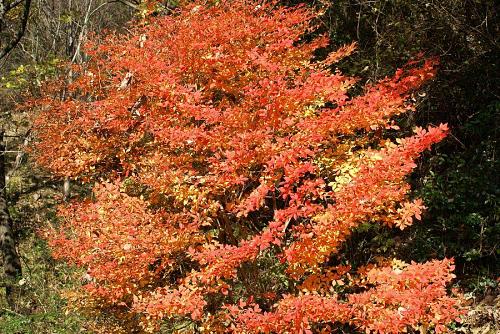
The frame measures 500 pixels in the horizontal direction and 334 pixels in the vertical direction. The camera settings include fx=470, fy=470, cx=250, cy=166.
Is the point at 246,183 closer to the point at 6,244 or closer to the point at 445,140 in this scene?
the point at 445,140

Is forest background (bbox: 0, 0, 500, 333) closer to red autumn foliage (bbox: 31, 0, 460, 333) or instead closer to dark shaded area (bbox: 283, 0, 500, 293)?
dark shaded area (bbox: 283, 0, 500, 293)

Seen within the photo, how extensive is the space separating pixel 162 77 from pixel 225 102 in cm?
114

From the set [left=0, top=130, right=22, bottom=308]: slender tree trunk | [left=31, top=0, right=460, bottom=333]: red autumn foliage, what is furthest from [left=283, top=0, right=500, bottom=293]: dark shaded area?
[left=0, top=130, right=22, bottom=308]: slender tree trunk

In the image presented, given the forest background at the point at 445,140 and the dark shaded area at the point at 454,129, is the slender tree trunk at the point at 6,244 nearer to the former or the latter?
the forest background at the point at 445,140

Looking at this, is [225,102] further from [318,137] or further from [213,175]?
[318,137]

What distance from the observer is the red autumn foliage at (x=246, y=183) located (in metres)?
6.65

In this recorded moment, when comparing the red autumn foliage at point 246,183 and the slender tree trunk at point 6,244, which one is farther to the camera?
the slender tree trunk at point 6,244

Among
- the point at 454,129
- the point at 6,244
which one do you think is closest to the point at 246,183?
the point at 454,129

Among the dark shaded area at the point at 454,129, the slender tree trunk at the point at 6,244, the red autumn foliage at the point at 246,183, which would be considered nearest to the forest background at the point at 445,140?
A: the dark shaded area at the point at 454,129

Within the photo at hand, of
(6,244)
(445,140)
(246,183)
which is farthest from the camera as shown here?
(6,244)

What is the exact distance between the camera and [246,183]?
27.2ft

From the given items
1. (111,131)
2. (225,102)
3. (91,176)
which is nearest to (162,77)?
(225,102)

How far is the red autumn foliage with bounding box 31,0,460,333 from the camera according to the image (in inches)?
262

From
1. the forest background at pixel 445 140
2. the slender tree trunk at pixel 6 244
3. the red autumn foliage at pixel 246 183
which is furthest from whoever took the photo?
the slender tree trunk at pixel 6 244
